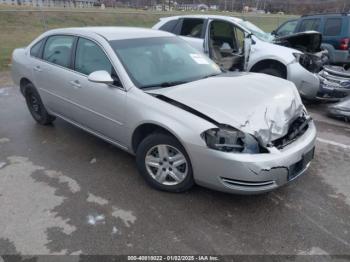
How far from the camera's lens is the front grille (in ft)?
10.2

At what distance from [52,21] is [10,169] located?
2274 centimetres

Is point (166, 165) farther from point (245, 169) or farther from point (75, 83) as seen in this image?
point (75, 83)

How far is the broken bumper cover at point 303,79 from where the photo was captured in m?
6.02

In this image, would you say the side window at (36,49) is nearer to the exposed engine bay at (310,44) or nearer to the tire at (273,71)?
the tire at (273,71)

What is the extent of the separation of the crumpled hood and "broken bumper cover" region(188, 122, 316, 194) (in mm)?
199

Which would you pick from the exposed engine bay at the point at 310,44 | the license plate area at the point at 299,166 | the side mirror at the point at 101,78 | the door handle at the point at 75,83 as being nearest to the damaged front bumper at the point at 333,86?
the exposed engine bay at the point at 310,44

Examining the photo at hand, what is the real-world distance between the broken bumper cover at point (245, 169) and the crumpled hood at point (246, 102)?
Answer: 199 millimetres

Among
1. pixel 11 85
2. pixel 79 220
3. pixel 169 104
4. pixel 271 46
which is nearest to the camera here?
pixel 79 220

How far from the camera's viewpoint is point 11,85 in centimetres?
811

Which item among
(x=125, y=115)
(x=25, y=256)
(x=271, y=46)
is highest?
(x=271, y=46)

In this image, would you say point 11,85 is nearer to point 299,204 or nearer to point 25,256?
point 25,256

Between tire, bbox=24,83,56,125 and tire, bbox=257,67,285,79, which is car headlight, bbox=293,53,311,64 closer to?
tire, bbox=257,67,285,79

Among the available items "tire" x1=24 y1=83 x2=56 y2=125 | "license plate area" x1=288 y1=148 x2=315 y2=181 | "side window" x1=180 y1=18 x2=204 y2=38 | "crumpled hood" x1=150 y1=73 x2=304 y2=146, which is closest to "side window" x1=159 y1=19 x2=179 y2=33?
"side window" x1=180 y1=18 x2=204 y2=38

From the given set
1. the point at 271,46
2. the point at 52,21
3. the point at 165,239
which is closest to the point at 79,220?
the point at 165,239
